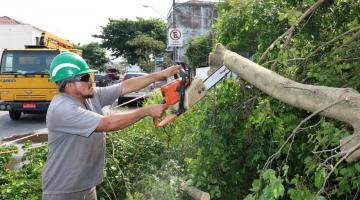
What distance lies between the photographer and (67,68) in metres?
3.06

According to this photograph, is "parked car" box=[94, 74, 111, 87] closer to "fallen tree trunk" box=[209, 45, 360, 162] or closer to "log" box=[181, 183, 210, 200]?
"log" box=[181, 183, 210, 200]

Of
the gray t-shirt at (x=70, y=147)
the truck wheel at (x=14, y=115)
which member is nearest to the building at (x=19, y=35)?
the truck wheel at (x=14, y=115)

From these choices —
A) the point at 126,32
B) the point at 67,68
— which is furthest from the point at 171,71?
the point at 126,32

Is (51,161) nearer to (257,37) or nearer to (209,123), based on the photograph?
(209,123)

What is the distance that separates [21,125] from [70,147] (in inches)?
420

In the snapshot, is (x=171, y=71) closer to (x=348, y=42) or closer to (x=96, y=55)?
(x=348, y=42)

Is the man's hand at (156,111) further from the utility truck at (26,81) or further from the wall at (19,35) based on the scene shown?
the wall at (19,35)

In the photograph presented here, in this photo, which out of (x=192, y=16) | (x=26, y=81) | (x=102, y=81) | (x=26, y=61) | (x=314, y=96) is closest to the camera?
(x=314, y=96)

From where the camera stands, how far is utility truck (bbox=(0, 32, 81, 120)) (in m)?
12.6

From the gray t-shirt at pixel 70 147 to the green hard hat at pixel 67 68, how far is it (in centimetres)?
14

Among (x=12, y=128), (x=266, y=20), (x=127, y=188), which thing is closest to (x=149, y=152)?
(x=127, y=188)

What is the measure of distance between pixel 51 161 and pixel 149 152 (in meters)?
2.15

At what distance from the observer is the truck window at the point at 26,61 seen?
42.1 ft

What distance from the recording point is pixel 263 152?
12.8 ft
